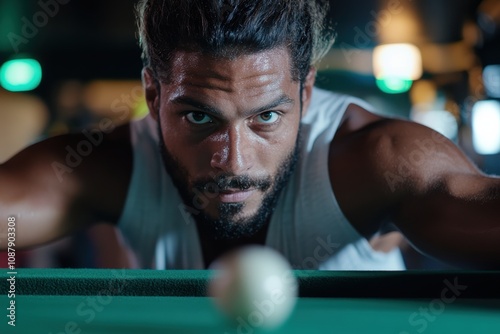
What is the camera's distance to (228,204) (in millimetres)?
2828

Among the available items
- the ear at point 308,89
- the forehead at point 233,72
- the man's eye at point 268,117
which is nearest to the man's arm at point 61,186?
the forehead at point 233,72

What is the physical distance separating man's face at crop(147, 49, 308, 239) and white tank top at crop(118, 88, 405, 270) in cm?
6

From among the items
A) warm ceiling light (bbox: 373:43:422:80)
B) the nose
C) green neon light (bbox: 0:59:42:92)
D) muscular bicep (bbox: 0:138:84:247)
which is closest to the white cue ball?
the nose

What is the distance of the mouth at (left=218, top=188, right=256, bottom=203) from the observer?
9.21ft

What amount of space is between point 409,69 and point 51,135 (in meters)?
1.70

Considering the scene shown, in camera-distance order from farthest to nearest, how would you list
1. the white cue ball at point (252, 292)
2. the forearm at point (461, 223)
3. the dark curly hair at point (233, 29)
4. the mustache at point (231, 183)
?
the mustache at point (231, 183), the dark curly hair at point (233, 29), the forearm at point (461, 223), the white cue ball at point (252, 292)

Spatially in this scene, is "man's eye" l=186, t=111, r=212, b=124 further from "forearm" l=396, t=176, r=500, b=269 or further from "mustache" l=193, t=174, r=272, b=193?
"forearm" l=396, t=176, r=500, b=269

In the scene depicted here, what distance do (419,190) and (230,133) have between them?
2.81ft

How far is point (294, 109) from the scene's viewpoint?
9.19 ft

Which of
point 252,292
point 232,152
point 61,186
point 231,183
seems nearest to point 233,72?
point 232,152

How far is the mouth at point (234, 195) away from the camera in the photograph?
2806mm

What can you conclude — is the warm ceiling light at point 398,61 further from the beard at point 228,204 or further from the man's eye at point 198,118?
the man's eye at point 198,118

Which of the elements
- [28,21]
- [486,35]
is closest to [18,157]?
[28,21]

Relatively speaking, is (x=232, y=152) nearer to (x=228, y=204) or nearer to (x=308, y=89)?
(x=228, y=204)
